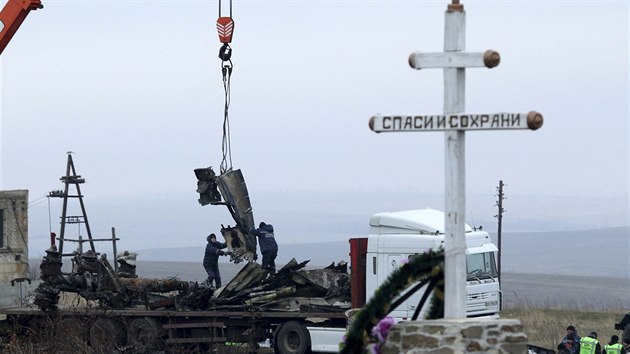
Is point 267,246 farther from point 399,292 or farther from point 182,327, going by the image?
point 399,292

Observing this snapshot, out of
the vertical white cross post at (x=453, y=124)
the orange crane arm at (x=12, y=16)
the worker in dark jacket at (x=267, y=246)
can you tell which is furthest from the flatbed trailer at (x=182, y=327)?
the vertical white cross post at (x=453, y=124)

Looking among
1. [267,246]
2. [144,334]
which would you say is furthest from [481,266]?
[144,334]

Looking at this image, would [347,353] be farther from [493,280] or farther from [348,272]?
[348,272]

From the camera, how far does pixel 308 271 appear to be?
31.0m

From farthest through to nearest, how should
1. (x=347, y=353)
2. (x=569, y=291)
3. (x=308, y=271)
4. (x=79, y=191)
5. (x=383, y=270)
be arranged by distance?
(x=569, y=291) → (x=79, y=191) → (x=308, y=271) → (x=383, y=270) → (x=347, y=353)

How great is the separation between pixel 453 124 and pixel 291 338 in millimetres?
16228

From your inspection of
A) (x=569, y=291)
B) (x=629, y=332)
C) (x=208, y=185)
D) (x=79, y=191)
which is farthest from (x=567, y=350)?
(x=569, y=291)

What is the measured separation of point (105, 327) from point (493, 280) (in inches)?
364

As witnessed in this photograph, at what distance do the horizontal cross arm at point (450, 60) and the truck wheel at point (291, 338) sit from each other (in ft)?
51.6

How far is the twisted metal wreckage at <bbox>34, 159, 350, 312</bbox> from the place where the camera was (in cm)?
3084

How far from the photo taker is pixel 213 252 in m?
32.9

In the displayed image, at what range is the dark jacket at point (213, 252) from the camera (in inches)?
1288

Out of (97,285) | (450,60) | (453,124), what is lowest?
(97,285)

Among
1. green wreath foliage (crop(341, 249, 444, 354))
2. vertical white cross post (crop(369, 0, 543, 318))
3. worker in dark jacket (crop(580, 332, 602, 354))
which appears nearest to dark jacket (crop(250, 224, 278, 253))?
worker in dark jacket (crop(580, 332, 602, 354))
